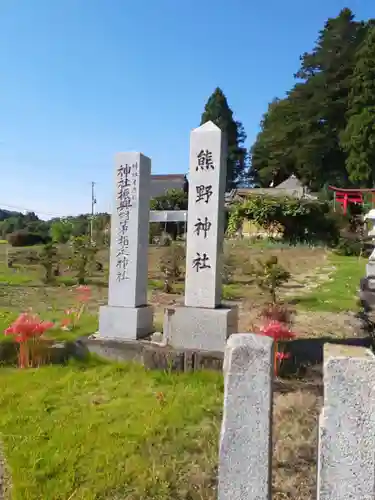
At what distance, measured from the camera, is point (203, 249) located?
4.67m

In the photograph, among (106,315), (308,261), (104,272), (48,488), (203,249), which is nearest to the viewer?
(48,488)

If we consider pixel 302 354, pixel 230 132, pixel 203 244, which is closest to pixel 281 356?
pixel 302 354

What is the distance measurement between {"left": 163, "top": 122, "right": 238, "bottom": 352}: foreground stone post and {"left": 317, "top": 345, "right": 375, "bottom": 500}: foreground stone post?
9.72 feet

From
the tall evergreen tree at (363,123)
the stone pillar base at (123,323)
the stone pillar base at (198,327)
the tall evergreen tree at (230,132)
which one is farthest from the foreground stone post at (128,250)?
the tall evergreen tree at (230,132)

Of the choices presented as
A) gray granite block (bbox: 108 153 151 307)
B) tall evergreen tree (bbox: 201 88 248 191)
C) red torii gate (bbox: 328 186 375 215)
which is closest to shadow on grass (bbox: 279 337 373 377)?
gray granite block (bbox: 108 153 151 307)

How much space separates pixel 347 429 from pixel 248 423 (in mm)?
377

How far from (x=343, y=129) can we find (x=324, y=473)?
32714 millimetres

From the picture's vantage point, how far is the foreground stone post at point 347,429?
1495mm

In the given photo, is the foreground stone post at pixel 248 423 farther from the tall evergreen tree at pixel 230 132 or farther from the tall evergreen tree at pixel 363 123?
the tall evergreen tree at pixel 230 132

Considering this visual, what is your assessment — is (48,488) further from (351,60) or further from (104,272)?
(351,60)

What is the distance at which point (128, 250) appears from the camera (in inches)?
200

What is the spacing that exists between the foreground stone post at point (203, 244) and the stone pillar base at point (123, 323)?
45 cm

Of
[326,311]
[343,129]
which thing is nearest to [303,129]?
[343,129]

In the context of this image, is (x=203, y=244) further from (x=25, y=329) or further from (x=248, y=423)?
(x=248, y=423)
